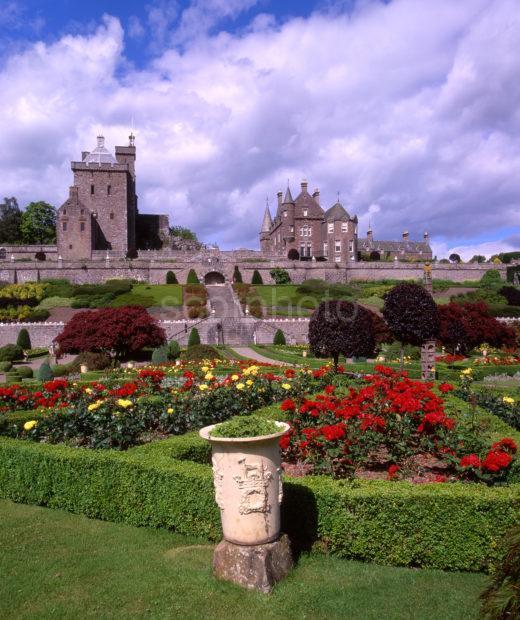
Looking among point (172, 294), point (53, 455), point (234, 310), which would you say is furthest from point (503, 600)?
point (172, 294)

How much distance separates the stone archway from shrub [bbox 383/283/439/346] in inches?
1650

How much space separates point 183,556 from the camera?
20.7 ft

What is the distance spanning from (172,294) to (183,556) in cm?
4551


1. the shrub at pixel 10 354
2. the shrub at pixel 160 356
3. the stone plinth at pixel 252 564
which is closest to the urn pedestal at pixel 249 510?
the stone plinth at pixel 252 564

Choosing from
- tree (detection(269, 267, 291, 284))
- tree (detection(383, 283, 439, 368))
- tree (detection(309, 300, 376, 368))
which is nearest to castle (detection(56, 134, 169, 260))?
tree (detection(269, 267, 291, 284))

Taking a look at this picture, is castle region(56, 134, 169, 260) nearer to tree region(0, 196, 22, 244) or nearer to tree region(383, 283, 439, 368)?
tree region(0, 196, 22, 244)

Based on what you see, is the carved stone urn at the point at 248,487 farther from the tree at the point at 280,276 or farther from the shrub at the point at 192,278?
the tree at the point at 280,276

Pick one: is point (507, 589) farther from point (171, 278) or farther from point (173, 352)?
point (171, 278)

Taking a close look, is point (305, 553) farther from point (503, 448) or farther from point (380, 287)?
point (380, 287)

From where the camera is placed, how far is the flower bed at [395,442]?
24.5 ft

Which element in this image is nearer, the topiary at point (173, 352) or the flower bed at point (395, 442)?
the flower bed at point (395, 442)

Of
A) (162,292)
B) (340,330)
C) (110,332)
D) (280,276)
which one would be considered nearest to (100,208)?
(162,292)

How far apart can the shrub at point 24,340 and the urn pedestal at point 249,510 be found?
114ft

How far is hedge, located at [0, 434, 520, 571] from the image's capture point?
5.91 metres
